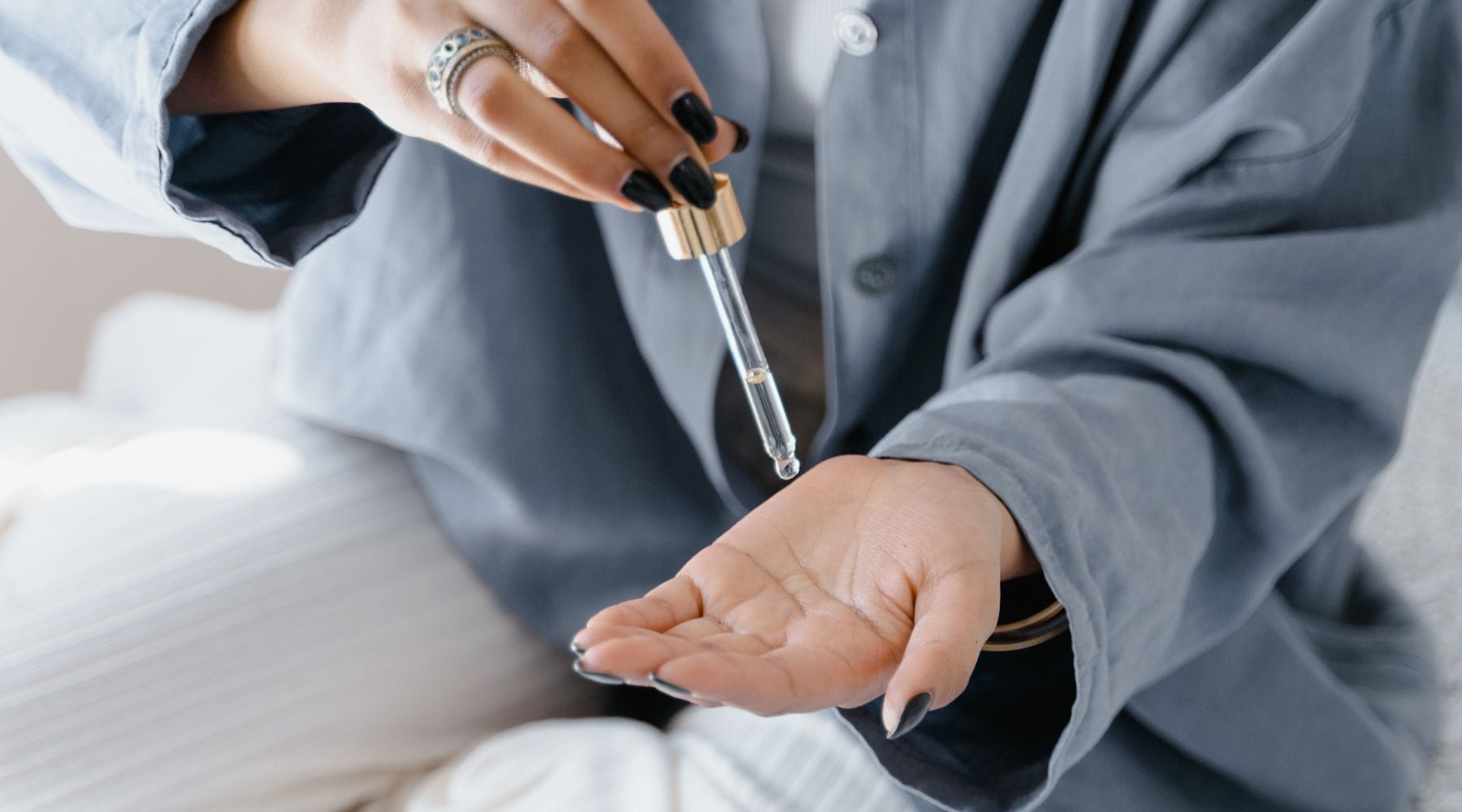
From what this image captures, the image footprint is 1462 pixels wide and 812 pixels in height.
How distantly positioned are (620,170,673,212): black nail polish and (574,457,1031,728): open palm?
0.34 feet

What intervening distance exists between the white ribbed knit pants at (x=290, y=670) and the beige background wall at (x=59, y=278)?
723 millimetres

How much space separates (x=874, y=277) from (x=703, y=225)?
0.66 ft

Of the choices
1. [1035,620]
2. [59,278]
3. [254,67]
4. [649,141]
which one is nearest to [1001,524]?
[1035,620]

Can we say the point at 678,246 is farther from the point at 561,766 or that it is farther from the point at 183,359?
the point at 183,359

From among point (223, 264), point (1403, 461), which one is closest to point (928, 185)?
point (1403, 461)

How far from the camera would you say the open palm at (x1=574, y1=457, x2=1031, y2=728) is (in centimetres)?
27

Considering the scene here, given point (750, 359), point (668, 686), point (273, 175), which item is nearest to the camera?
point (668, 686)

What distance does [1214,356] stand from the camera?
1.41 ft

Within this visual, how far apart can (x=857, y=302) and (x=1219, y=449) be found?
166mm

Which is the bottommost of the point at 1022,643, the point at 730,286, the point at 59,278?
the point at 59,278

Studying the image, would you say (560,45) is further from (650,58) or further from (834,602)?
(834,602)

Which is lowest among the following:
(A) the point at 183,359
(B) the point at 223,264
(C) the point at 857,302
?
(B) the point at 223,264

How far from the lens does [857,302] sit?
1.68ft

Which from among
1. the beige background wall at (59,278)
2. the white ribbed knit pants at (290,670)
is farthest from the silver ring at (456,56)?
the beige background wall at (59,278)
